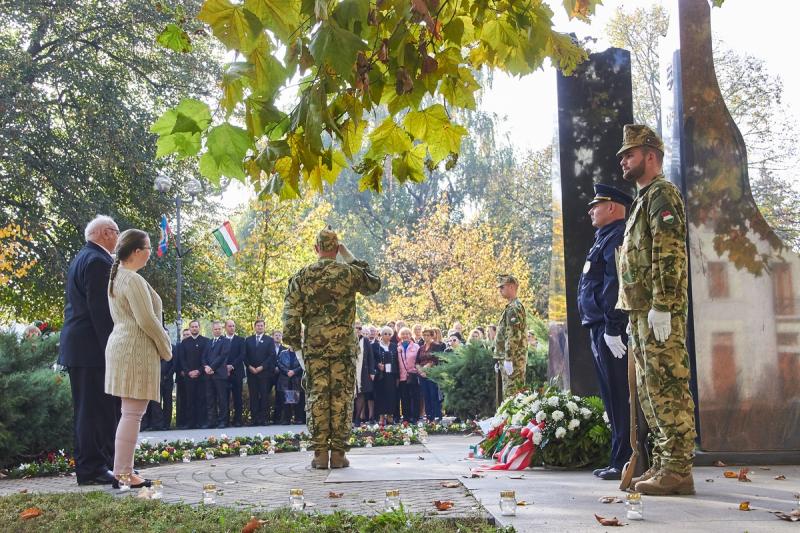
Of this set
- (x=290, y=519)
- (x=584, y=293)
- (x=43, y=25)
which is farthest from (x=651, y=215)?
(x=43, y=25)

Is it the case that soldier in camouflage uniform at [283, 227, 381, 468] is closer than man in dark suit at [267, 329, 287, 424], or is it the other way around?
soldier in camouflage uniform at [283, 227, 381, 468]

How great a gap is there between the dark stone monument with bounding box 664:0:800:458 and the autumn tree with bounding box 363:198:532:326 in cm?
3216

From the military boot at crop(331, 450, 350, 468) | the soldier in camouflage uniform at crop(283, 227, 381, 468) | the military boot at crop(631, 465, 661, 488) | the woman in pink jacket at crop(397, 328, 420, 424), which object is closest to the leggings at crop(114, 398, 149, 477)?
the soldier in camouflage uniform at crop(283, 227, 381, 468)

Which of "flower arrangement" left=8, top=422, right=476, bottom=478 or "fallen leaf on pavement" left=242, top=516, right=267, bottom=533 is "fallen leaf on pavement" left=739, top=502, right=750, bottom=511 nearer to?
"fallen leaf on pavement" left=242, top=516, right=267, bottom=533

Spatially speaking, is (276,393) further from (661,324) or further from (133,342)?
(661,324)

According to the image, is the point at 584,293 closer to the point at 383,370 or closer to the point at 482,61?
the point at 482,61

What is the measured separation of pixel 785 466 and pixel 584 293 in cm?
240

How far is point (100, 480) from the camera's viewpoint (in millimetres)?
8227

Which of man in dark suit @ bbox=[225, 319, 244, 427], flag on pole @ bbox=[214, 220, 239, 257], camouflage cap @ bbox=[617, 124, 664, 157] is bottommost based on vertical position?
man in dark suit @ bbox=[225, 319, 244, 427]

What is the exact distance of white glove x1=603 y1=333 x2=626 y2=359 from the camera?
7.29 m

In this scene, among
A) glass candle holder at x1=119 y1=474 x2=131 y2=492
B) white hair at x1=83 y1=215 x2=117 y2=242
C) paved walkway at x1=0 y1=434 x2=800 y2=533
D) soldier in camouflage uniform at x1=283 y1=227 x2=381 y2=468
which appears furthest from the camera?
soldier in camouflage uniform at x1=283 y1=227 x2=381 y2=468

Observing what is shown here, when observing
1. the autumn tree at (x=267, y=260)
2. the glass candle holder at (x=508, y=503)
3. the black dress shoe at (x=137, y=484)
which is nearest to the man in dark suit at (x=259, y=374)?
the black dress shoe at (x=137, y=484)

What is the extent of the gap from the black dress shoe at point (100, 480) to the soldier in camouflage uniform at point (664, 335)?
459 cm

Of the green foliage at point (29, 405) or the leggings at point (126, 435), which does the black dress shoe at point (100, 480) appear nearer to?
the leggings at point (126, 435)
